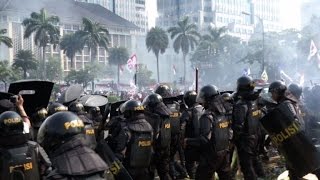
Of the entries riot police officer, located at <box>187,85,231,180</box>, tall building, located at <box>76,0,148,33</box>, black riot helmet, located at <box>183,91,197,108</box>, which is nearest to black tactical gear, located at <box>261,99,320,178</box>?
riot police officer, located at <box>187,85,231,180</box>

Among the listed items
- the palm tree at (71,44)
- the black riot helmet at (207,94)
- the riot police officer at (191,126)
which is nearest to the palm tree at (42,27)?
the palm tree at (71,44)

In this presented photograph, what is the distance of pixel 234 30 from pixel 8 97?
128080mm

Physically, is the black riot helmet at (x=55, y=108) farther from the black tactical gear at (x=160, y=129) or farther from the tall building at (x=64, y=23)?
the tall building at (x=64, y=23)

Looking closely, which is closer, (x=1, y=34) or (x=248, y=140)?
(x=248, y=140)

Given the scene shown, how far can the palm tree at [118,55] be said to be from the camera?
275 ft

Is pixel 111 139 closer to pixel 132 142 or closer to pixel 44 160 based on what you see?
pixel 132 142

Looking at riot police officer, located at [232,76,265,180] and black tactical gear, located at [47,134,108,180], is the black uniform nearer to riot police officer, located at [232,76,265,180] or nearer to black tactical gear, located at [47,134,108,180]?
riot police officer, located at [232,76,265,180]

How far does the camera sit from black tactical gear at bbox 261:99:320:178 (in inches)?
230

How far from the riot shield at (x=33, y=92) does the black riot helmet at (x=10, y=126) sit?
1.81 meters

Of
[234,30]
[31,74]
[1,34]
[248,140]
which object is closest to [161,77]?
[234,30]

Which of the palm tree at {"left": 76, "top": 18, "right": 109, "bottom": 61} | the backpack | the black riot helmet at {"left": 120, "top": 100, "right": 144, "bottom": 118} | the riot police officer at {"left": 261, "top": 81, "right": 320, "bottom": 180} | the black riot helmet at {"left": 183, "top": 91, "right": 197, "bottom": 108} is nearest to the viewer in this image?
the backpack

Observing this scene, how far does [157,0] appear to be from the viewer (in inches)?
5320

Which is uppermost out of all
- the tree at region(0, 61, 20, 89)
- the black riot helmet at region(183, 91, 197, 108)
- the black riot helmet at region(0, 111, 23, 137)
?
the black riot helmet at region(0, 111, 23, 137)

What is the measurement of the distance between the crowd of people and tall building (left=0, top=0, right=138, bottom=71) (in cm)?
7404
